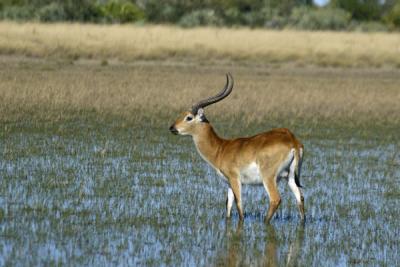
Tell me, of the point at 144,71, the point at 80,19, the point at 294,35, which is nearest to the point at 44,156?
the point at 144,71

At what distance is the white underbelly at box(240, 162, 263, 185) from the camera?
9.85 m

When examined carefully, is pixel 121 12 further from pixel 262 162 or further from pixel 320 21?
pixel 262 162

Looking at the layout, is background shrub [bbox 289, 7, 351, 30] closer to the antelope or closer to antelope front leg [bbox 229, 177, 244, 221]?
the antelope

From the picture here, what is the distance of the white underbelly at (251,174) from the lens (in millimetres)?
9852

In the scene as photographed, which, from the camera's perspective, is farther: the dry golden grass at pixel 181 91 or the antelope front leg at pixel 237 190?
the dry golden grass at pixel 181 91

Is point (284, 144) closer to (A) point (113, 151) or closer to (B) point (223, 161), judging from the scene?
(B) point (223, 161)

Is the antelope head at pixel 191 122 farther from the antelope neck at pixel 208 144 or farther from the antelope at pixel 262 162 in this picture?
the antelope at pixel 262 162

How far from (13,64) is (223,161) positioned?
1690 cm

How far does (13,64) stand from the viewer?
85.8 feet

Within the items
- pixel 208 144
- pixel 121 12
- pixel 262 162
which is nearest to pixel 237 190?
pixel 262 162

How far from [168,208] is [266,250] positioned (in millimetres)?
1801

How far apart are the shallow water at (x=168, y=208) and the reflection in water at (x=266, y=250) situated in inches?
0.5

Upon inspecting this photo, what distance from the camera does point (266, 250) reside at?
8.85 m

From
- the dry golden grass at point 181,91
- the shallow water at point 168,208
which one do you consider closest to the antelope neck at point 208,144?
the shallow water at point 168,208
